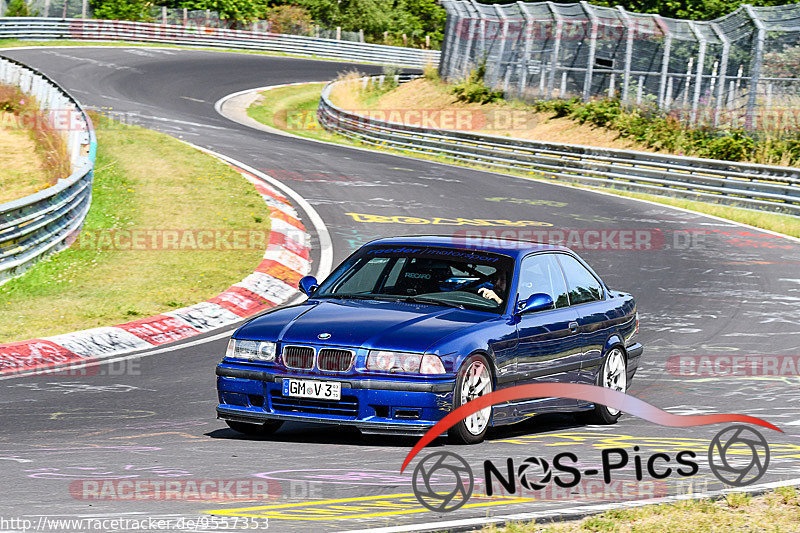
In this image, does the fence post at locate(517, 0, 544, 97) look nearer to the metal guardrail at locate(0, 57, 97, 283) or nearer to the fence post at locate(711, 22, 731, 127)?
the fence post at locate(711, 22, 731, 127)

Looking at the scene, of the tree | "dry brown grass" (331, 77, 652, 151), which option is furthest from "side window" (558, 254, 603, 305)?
the tree

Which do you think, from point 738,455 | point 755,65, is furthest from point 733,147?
point 738,455

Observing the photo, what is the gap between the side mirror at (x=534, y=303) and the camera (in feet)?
26.8

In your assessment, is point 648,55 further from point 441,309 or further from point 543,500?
point 543,500

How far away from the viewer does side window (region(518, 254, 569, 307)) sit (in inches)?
338

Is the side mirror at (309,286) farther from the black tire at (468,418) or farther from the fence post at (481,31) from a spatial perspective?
the fence post at (481,31)

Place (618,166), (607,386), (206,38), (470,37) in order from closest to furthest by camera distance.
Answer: (607,386), (618,166), (470,37), (206,38)

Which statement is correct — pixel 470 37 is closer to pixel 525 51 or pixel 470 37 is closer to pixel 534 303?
pixel 525 51

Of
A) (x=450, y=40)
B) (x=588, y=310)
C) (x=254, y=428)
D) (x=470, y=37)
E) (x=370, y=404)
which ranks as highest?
(x=470, y=37)

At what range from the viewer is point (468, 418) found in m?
7.36

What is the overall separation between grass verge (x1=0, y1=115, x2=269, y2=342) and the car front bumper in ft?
20.1

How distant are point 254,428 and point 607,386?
3.03 meters

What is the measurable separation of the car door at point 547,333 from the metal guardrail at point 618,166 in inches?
640

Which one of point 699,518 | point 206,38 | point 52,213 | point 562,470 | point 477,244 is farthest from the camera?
point 206,38
